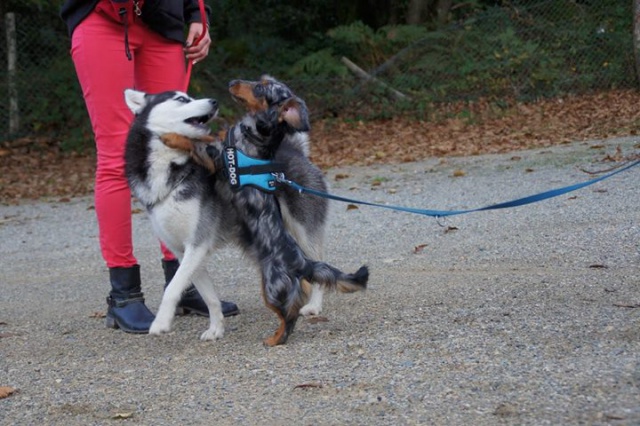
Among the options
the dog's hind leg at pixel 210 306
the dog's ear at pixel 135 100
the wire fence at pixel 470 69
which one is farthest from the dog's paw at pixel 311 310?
the wire fence at pixel 470 69

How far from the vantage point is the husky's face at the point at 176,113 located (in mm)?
5004

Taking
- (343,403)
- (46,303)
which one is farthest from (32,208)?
(343,403)

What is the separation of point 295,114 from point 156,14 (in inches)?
46.8

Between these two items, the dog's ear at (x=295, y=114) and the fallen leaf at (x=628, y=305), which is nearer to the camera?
the dog's ear at (x=295, y=114)

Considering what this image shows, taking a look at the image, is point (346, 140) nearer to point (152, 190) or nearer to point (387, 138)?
point (387, 138)

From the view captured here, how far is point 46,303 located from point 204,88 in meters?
11.5

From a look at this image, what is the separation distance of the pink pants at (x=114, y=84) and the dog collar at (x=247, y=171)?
806mm

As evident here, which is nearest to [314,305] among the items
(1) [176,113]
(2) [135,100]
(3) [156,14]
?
(1) [176,113]

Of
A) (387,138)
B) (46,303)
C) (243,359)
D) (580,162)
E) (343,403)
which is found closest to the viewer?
(343,403)

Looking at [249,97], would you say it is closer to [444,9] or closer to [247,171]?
[247,171]

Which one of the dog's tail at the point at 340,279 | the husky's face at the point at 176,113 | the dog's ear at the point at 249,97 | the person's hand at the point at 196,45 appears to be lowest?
the dog's tail at the point at 340,279

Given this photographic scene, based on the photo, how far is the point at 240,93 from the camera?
195 inches

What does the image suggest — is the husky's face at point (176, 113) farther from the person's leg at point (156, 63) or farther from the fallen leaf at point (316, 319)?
the fallen leaf at point (316, 319)

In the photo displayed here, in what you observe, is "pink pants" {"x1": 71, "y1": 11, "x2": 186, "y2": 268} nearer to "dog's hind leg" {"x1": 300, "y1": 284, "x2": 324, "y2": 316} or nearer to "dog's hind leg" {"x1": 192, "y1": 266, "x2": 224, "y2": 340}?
"dog's hind leg" {"x1": 192, "y1": 266, "x2": 224, "y2": 340}
